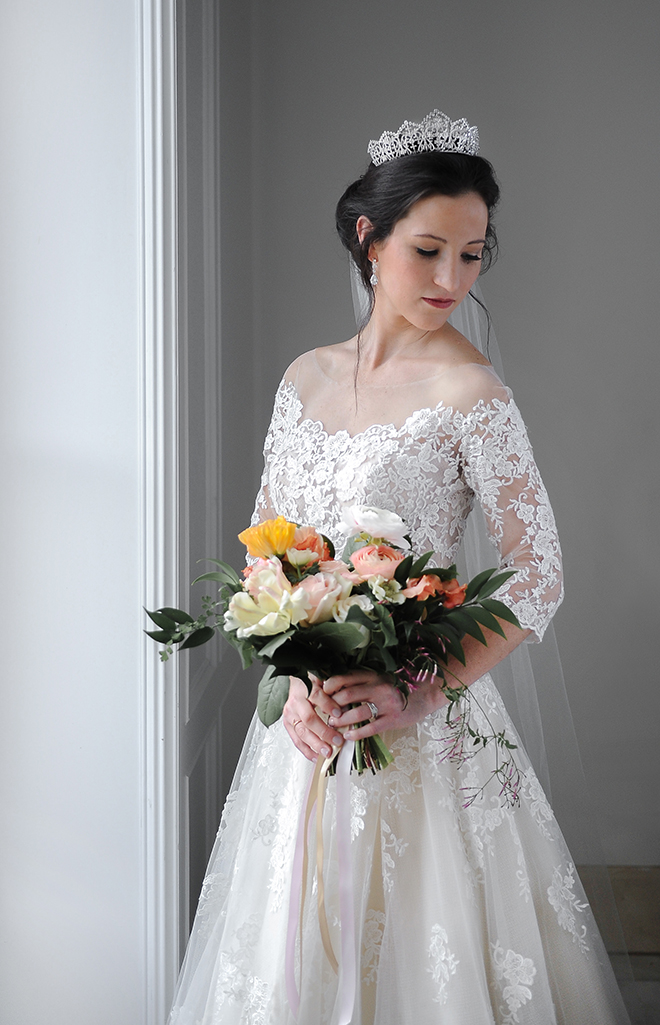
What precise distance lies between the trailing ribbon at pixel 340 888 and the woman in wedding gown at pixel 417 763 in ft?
0.12

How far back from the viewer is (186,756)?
169cm

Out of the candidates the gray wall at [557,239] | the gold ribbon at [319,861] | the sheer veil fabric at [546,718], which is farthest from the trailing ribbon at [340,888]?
the gray wall at [557,239]

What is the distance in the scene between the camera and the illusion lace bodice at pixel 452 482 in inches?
53.3

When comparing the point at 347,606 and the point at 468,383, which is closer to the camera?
the point at 347,606

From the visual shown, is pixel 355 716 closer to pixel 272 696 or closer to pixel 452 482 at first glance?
pixel 272 696

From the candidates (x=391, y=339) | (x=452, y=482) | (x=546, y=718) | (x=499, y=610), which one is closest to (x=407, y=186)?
(x=391, y=339)

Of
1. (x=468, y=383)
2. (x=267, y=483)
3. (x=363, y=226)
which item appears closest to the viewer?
(x=468, y=383)

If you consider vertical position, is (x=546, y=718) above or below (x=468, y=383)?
below

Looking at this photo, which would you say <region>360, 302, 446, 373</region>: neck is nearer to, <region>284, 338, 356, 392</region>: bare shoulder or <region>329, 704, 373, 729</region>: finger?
<region>284, 338, 356, 392</region>: bare shoulder

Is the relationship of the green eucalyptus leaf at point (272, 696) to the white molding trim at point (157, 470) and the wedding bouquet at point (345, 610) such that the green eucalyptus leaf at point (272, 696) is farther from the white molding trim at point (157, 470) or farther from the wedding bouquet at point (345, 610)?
the white molding trim at point (157, 470)

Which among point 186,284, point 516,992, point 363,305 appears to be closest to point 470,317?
point 363,305

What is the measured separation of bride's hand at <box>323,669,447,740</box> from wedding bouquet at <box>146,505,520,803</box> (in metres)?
0.01

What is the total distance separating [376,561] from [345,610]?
7cm

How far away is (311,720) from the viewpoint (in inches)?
49.4
